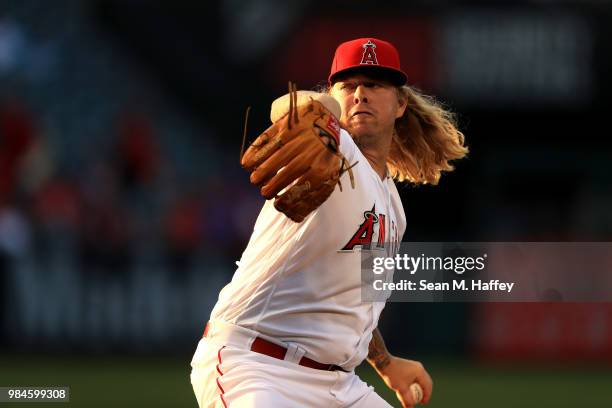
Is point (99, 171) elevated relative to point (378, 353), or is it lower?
elevated

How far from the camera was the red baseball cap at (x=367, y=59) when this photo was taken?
Result: 4906mm

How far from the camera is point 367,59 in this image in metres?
4.91

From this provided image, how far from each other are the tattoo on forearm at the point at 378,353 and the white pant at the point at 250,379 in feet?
2.36

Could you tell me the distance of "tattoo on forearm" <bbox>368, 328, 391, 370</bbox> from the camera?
5.36m

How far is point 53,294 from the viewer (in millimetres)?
13070

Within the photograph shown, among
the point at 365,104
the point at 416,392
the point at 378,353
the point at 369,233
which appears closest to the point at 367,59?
the point at 365,104

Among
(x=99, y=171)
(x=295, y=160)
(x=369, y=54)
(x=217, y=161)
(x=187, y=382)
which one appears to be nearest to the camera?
(x=295, y=160)

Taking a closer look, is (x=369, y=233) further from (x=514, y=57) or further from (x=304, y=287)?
(x=514, y=57)

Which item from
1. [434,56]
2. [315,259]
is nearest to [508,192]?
[434,56]

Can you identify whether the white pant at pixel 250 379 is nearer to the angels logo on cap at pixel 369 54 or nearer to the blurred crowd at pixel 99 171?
the angels logo on cap at pixel 369 54

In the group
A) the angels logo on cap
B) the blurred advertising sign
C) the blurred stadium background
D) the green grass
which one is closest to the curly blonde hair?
the angels logo on cap

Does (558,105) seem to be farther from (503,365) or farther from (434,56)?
(503,365)

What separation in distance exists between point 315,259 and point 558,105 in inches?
428

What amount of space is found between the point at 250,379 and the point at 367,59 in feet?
4.56
